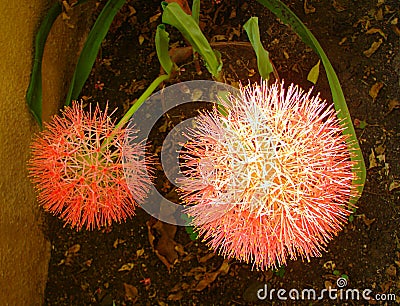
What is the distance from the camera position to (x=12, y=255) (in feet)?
2.75

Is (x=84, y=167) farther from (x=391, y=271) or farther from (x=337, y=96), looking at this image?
(x=391, y=271)

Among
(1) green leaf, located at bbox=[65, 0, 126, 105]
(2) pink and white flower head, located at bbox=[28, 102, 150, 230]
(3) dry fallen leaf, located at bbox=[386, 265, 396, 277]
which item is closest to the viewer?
(2) pink and white flower head, located at bbox=[28, 102, 150, 230]

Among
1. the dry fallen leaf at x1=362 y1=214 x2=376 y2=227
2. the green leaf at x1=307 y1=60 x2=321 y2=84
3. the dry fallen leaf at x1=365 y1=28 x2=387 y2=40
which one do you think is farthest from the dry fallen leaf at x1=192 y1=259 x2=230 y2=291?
the dry fallen leaf at x1=365 y1=28 x2=387 y2=40

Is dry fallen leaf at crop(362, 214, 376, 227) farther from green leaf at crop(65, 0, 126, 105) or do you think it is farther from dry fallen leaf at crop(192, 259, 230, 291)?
green leaf at crop(65, 0, 126, 105)

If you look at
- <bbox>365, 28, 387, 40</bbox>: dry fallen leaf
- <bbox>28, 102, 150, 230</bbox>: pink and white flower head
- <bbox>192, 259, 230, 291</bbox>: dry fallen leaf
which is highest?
<bbox>365, 28, 387, 40</bbox>: dry fallen leaf

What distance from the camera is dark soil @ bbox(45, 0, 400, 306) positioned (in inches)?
38.0

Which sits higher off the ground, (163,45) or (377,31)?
(377,31)

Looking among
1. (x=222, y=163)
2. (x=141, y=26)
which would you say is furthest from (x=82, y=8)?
(x=222, y=163)

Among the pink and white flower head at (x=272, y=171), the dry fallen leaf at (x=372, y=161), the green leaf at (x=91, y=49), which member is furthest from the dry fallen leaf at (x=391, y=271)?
the green leaf at (x=91, y=49)

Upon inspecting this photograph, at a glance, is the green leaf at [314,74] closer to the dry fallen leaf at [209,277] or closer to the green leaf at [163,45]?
the green leaf at [163,45]

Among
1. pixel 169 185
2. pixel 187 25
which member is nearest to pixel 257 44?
pixel 187 25

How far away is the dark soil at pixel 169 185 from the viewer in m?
0.96

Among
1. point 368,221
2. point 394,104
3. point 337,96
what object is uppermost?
point 394,104

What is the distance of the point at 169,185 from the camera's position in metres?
0.99
